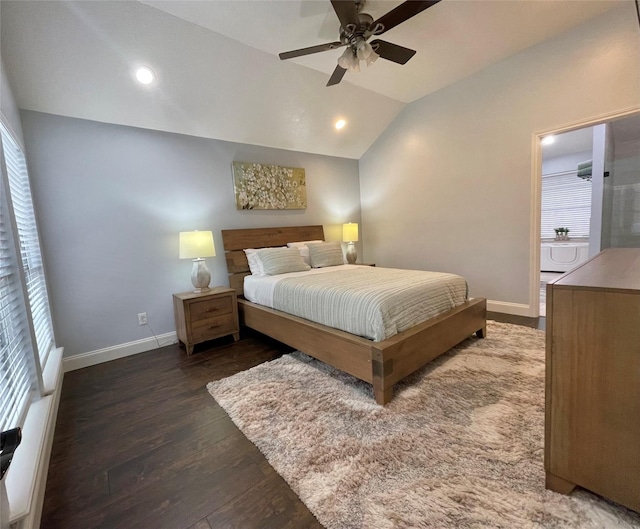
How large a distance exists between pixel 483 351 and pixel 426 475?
1500 millimetres

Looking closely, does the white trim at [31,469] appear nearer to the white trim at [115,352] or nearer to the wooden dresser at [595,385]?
the white trim at [115,352]

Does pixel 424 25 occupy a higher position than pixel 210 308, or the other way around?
pixel 424 25

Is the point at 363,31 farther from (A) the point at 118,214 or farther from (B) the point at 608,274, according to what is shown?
(A) the point at 118,214

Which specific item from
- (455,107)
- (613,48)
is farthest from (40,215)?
(613,48)

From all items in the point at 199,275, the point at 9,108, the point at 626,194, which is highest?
the point at 9,108

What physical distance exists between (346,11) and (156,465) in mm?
2738

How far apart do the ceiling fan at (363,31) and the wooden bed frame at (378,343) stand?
198 centimetres

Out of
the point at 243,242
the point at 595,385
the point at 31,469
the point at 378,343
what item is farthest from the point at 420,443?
the point at 243,242

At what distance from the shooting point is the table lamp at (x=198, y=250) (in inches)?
112

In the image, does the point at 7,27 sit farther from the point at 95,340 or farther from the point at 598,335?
the point at 598,335

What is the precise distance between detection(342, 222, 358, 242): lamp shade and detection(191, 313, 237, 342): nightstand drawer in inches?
85.2

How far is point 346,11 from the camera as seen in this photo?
171cm

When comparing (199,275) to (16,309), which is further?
(199,275)

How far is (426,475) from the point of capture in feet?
4.10
